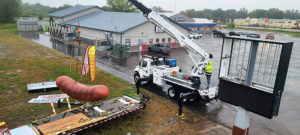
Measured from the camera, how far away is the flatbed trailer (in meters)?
8.90

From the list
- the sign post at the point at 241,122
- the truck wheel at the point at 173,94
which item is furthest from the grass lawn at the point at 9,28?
the sign post at the point at 241,122

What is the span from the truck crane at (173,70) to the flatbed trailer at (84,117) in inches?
121

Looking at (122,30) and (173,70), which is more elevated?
(122,30)

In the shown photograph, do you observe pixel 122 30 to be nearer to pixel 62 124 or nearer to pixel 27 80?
pixel 27 80

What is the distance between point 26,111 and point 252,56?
1208 centimetres

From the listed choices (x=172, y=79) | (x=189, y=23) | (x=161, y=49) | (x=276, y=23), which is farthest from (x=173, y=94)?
(x=276, y=23)

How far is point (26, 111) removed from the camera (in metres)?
12.1

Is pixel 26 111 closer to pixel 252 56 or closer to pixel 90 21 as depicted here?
pixel 252 56

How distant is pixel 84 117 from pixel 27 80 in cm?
1031

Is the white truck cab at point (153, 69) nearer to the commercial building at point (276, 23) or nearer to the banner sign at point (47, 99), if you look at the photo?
the banner sign at point (47, 99)

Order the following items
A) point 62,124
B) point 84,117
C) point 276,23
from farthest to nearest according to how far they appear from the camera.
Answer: point 276,23 < point 84,117 < point 62,124

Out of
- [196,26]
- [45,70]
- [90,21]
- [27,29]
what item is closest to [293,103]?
[45,70]

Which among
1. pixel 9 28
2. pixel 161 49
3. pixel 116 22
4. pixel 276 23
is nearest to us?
pixel 161 49

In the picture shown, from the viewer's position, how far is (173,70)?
15617mm
